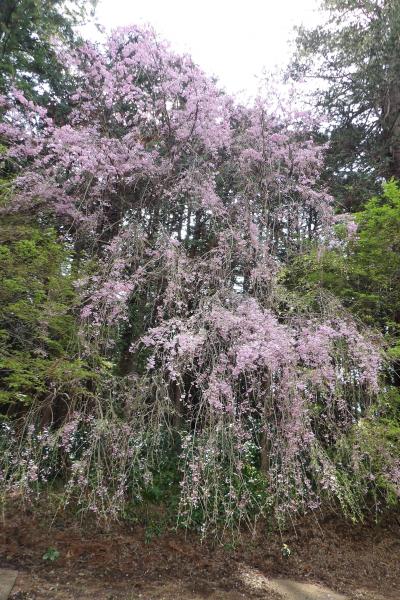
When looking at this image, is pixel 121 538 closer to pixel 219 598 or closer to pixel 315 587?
pixel 219 598

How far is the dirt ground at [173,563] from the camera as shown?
431 cm

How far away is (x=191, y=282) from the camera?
527 cm

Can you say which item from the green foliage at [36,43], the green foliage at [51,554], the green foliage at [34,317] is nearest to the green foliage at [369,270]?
the green foliage at [34,317]

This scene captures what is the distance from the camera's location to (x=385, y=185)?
571cm

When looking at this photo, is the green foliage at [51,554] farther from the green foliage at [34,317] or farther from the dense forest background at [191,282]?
the green foliage at [34,317]

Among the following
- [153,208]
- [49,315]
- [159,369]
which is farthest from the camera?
[153,208]

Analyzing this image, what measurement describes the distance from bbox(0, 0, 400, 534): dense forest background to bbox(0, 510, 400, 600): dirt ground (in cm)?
28

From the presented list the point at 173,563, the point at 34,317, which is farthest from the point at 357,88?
the point at 173,563

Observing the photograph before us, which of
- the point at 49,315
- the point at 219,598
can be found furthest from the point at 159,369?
the point at 219,598

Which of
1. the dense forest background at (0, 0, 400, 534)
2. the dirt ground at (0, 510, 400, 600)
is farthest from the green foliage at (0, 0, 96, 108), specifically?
the dirt ground at (0, 510, 400, 600)

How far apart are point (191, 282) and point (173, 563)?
10.0ft

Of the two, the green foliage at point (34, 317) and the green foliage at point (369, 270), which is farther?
the green foliage at point (369, 270)

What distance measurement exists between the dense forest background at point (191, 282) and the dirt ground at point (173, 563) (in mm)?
282

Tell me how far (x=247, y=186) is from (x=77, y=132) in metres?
2.32
